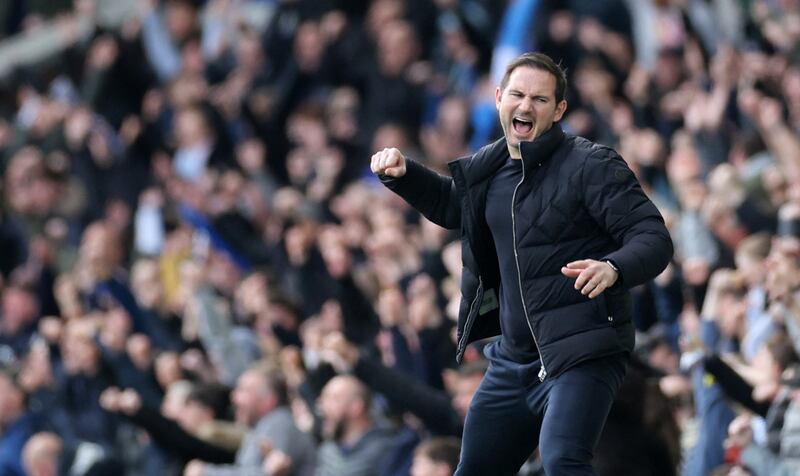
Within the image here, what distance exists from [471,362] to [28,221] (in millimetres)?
7132

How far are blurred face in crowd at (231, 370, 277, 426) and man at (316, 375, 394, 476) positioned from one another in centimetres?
67

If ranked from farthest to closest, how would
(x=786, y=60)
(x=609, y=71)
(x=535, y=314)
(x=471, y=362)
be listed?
(x=609, y=71) → (x=786, y=60) → (x=471, y=362) → (x=535, y=314)

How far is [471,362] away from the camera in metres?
7.91

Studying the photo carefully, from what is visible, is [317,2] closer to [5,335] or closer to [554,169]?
[5,335]

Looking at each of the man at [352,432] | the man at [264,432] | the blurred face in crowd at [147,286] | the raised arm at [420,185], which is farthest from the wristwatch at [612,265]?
the blurred face in crowd at [147,286]

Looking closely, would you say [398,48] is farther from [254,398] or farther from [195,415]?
[254,398]

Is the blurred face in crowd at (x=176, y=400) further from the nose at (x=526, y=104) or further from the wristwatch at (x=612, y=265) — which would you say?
the wristwatch at (x=612, y=265)

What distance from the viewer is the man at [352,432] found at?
8227 mm

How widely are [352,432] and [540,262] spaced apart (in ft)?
11.2

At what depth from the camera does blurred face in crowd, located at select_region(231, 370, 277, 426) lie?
29.6 ft

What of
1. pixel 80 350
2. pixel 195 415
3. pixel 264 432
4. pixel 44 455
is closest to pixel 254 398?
pixel 264 432

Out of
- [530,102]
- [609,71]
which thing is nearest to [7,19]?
[609,71]

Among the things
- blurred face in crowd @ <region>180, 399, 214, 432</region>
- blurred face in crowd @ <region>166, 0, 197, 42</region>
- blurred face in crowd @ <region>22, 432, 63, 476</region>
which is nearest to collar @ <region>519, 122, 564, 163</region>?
blurred face in crowd @ <region>180, 399, 214, 432</region>

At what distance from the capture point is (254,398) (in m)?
9.05
